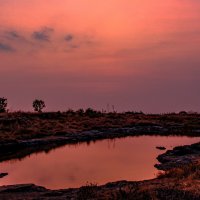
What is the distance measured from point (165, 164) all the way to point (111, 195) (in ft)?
50.4

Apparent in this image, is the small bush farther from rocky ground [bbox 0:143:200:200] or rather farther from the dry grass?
the dry grass

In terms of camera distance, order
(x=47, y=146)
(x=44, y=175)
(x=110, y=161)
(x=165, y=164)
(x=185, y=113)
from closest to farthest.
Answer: (x=44, y=175)
(x=165, y=164)
(x=110, y=161)
(x=47, y=146)
(x=185, y=113)

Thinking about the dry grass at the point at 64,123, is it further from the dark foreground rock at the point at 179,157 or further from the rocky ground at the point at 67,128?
the dark foreground rock at the point at 179,157

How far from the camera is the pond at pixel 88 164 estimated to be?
1051 inches

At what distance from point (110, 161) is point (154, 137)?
1739 centimetres

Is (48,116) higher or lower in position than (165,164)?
higher

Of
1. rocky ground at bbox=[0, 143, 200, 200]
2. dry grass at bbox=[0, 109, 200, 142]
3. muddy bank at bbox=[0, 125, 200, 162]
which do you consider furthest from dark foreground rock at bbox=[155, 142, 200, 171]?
dry grass at bbox=[0, 109, 200, 142]

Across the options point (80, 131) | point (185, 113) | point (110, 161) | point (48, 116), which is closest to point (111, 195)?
point (110, 161)

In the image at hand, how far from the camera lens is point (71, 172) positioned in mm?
29016

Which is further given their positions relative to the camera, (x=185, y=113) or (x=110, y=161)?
(x=185, y=113)

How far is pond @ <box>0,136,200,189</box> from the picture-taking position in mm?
26703

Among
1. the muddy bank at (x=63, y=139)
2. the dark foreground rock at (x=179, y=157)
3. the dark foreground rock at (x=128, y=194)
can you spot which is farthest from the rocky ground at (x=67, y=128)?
the dark foreground rock at (x=128, y=194)

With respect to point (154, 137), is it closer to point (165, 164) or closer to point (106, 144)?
point (106, 144)

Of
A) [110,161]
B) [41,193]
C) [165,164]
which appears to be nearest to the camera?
[41,193]
